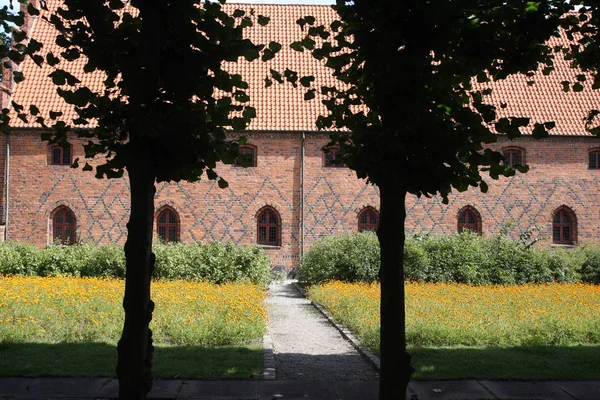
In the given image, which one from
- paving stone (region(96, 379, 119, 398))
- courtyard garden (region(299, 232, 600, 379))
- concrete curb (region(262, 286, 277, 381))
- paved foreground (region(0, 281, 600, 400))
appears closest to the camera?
paving stone (region(96, 379, 119, 398))

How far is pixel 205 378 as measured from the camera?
6.98m

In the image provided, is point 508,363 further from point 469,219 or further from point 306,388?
point 469,219

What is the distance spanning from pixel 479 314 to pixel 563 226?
51.1 feet

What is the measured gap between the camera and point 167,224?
23.8 meters

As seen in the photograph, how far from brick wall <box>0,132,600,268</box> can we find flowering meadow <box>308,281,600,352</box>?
8.22 meters

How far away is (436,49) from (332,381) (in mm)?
4116

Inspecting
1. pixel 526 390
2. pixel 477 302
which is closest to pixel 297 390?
pixel 526 390

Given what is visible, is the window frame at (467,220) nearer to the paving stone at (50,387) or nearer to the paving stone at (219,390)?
the paving stone at (219,390)

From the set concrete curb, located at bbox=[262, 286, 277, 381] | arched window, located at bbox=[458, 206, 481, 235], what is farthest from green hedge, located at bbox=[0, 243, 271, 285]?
arched window, located at bbox=[458, 206, 481, 235]

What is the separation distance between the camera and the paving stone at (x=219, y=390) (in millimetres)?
6344

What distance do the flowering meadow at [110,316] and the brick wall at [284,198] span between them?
10569 mm

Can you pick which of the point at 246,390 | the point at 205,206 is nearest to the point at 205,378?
the point at 246,390

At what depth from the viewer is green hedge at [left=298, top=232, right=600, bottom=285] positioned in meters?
17.2

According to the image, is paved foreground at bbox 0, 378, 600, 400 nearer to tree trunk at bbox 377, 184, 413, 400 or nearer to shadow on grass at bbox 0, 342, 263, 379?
shadow on grass at bbox 0, 342, 263, 379
